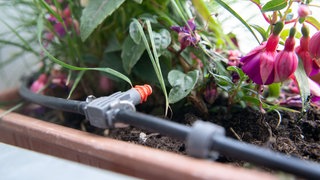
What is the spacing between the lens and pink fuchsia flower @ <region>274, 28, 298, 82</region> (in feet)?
1.32

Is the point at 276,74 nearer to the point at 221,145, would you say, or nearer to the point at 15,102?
the point at 221,145

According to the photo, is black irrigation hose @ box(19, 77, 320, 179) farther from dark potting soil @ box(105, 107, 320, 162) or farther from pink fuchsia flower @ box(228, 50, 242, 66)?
pink fuchsia flower @ box(228, 50, 242, 66)

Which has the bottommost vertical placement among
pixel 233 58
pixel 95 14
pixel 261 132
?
pixel 261 132

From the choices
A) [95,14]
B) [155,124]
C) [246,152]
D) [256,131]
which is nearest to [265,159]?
[246,152]

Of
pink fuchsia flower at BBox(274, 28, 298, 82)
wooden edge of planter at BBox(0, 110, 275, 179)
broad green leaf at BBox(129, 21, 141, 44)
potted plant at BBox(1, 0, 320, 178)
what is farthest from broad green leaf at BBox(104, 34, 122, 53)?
pink fuchsia flower at BBox(274, 28, 298, 82)

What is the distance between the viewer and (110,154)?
357 millimetres

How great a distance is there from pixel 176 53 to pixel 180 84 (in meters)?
0.10

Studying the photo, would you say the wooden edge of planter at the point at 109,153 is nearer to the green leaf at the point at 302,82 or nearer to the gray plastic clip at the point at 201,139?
the gray plastic clip at the point at 201,139

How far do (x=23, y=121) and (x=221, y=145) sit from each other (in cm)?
33

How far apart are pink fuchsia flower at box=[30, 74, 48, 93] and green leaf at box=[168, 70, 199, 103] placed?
1.18 feet

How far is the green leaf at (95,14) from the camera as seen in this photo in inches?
20.1

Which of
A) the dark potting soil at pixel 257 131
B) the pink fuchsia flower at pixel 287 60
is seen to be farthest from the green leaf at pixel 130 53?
the pink fuchsia flower at pixel 287 60

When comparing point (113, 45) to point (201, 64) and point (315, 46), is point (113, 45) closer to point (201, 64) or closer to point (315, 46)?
point (201, 64)

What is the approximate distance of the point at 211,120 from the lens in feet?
1.78
